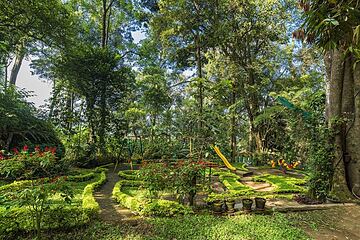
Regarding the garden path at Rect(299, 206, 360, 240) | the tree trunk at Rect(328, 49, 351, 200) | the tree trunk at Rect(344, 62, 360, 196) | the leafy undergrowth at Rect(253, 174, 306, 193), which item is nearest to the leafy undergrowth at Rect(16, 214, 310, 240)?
the garden path at Rect(299, 206, 360, 240)

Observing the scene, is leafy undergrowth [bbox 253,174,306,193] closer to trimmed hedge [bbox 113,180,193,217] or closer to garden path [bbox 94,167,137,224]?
trimmed hedge [bbox 113,180,193,217]

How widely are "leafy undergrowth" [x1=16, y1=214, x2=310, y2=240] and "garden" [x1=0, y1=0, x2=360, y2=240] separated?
0.09ft

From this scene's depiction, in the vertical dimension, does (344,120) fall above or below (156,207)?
above

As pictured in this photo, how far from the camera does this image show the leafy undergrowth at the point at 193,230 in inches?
120

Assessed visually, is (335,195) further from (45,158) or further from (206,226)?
(45,158)

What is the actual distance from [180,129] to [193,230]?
6.37 m

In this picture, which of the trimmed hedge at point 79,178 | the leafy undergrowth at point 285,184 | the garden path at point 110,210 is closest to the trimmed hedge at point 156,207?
the garden path at point 110,210

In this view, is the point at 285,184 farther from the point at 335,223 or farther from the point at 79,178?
the point at 79,178

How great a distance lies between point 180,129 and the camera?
9.50 meters

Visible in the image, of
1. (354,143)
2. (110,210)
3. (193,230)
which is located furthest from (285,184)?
(110,210)

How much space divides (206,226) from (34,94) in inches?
339

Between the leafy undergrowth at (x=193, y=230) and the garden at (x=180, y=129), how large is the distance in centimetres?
3

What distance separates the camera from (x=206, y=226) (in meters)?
3.38

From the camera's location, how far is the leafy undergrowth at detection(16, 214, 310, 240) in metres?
3.04
